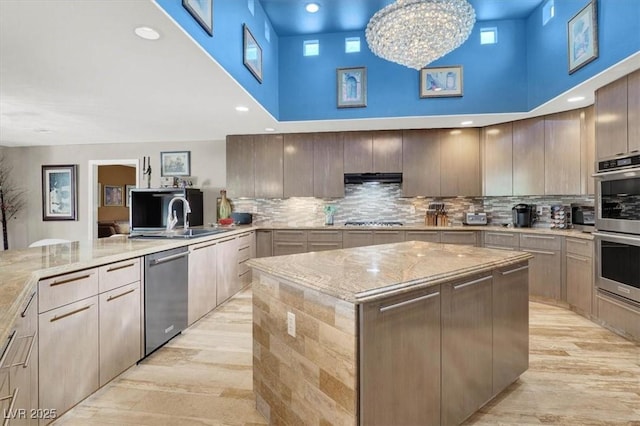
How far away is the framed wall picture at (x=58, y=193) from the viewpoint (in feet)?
19.1

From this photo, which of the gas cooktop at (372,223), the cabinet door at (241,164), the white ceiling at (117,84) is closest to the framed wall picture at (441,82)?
the white ceiling at (117,84)

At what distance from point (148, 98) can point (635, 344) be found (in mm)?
5186

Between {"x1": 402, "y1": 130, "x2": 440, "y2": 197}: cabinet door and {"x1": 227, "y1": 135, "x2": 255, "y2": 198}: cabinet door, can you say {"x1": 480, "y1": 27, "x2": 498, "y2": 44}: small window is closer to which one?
{"x1": 402, "y1": 130, "x2": 440, "y2": 197}: cabinet door

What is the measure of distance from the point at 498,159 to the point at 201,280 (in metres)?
4.25

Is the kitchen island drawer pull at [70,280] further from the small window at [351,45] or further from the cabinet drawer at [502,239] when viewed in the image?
the cabinet drawer at [502,239]

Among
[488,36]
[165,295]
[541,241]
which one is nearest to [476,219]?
[541,241]

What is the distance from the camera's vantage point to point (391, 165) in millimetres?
4859

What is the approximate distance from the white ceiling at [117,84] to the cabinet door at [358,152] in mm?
206

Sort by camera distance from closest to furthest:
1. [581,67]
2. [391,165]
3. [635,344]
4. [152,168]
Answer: [635,344] → [581,67] → [391,165] → [152,168]

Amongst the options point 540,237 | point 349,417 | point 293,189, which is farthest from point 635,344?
point 293,189

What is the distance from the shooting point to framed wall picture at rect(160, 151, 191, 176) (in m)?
5.54

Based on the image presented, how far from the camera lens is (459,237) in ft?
14.7

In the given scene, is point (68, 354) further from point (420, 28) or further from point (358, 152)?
point (358, 152)

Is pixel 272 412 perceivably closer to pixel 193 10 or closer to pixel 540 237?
pixel 193 10
